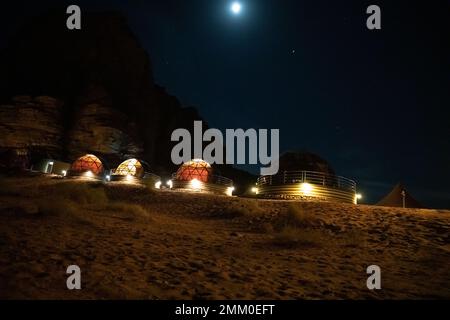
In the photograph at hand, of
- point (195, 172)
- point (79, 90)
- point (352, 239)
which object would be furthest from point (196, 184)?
point (79, 90)

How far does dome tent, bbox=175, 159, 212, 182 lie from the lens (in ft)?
116

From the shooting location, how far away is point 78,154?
50.0 metres

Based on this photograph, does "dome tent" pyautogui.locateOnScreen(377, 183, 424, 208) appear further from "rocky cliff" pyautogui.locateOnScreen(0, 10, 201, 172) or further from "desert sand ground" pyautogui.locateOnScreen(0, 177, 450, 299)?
"rocky cliff" pyautogui.locateOnScreen(0, 10, 201, 172)

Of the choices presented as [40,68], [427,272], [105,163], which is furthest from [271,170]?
[40,68]

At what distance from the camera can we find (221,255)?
8.22m

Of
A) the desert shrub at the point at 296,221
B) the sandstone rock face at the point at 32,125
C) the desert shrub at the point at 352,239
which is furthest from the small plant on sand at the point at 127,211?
the sandstone rock face at the point at 32,125

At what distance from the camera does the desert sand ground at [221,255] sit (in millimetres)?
5590

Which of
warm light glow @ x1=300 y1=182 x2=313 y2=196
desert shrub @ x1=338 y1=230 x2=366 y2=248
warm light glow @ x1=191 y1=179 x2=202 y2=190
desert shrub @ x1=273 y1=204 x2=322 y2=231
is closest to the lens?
desert shrub @ x1=338 y1=230 x2=366 y2=248

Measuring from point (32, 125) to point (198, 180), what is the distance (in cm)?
2872

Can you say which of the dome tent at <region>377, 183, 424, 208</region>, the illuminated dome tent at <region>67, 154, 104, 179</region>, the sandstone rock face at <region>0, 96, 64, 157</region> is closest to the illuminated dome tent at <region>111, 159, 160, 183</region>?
the illuminated dome tent at <region>67, 154, 104, 179</region>

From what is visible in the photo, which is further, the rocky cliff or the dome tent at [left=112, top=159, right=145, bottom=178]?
the rocky cliff

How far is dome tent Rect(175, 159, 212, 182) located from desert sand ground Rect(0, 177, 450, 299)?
66.3ft
